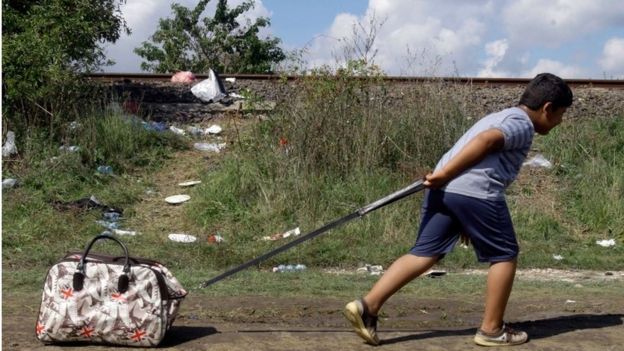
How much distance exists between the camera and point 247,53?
29938 millimetres

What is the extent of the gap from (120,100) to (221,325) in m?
8.88

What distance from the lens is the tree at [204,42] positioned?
3033 centimetres

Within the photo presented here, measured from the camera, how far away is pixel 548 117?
18.0ft

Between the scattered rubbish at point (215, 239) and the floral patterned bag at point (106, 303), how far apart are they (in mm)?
4969

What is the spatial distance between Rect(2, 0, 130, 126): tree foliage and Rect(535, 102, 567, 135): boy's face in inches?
335

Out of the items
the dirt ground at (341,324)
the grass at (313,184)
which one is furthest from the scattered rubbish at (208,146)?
the dirt ground at (341,324)

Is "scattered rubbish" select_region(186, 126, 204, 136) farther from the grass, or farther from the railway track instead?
the railway track

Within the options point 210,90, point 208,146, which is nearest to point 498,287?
point 208,146

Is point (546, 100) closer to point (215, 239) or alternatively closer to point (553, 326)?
point (553, 326)

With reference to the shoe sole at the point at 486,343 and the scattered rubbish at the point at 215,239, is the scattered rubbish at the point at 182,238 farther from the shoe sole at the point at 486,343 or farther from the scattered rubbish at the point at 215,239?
the shoe sole at the point at 486,343

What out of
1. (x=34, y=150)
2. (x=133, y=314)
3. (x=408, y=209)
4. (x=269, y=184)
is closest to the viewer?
(x=133, y=314)

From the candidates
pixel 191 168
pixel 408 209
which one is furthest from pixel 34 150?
pixel 408 209

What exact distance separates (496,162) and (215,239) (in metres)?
5.62

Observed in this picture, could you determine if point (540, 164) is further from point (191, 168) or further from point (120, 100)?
point (120, 100)
